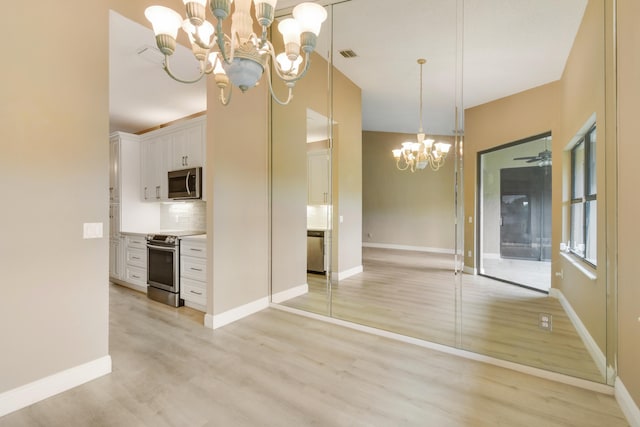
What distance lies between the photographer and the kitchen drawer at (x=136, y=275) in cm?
429

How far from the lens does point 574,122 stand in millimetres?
2242

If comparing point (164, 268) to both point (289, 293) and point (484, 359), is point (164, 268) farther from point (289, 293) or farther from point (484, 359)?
point (484, 359)

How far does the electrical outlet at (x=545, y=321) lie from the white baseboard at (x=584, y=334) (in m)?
0.13

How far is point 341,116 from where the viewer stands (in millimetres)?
3973

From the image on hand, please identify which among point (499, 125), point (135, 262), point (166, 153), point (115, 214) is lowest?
point (135, 262)

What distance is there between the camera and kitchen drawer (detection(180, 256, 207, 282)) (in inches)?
137

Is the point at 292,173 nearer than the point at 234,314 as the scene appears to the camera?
No

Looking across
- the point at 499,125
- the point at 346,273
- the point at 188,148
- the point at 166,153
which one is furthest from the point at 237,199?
the point at 499,125

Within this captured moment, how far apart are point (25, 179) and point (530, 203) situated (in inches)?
145

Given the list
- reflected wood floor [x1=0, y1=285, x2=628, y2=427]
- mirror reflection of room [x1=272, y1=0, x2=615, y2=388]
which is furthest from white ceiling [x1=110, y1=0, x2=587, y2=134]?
reflected wood floor [x1=0, y1=285, x2=628, y2=427]

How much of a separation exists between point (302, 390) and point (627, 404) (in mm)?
2033

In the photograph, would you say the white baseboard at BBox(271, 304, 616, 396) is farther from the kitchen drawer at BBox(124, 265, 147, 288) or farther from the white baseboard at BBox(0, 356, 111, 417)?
the kitchen drawer at BBox(124, 265, 147, 288)

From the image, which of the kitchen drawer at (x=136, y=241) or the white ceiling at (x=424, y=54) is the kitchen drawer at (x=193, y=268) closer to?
the kitchen drawer at (x=136, y=241)

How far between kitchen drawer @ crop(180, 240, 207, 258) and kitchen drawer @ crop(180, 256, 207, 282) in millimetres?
51
